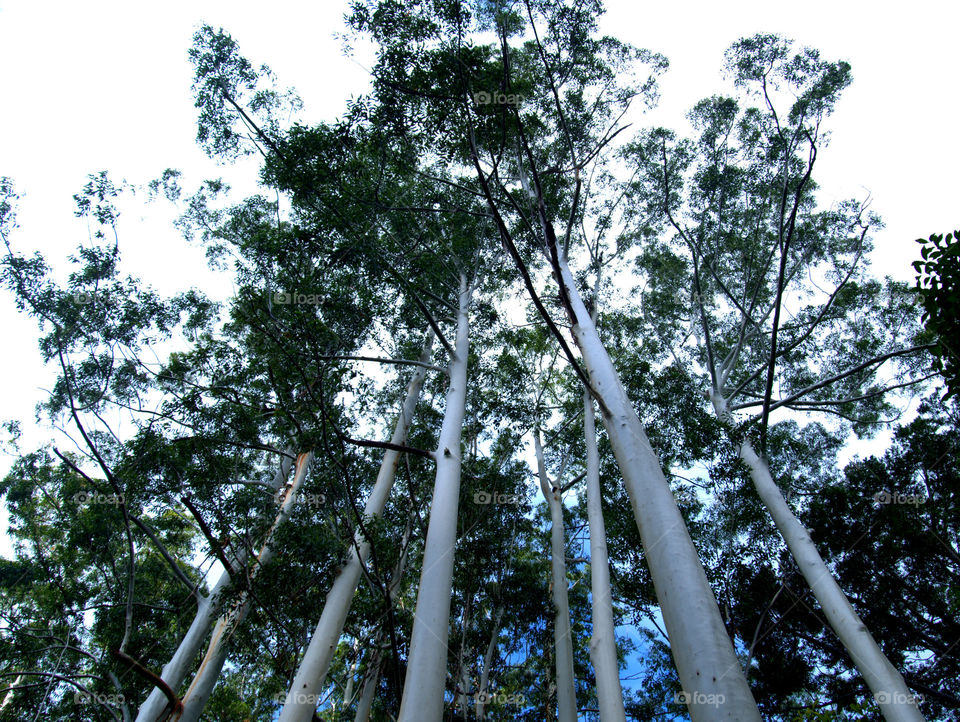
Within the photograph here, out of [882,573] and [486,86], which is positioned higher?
[486,86]

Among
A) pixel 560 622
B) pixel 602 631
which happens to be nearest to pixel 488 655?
pixel 560 622

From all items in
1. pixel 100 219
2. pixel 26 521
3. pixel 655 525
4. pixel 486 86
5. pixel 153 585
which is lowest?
pixel 655 525

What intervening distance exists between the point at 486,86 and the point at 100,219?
6.45 metres

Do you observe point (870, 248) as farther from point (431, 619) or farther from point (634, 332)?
point (431, 619)

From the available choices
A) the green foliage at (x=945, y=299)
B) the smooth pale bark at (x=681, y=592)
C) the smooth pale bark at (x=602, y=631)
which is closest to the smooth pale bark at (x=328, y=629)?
the smooth pale bark at (x=681, y=592)

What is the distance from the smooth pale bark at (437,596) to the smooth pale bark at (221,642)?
2.29m

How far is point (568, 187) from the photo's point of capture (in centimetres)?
998

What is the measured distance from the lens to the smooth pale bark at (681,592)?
7.34ft

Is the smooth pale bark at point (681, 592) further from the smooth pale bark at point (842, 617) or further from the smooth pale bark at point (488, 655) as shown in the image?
the smooth pale bark at point (488, 655)

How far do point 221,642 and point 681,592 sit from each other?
6.36 m

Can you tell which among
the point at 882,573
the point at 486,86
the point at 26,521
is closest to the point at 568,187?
the point at 486,86

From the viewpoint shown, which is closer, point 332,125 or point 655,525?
point 655,525

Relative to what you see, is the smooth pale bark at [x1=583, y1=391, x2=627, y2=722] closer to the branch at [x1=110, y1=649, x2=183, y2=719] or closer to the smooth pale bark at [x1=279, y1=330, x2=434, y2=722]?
the smooth pale bark at [x1=279, y1=330, x2=434, y2=722]

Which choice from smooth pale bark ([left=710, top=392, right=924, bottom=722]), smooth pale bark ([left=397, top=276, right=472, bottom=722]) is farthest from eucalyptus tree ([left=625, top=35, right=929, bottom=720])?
smooth pale bark ([left=397, top=276, right=472, bottom=722])
